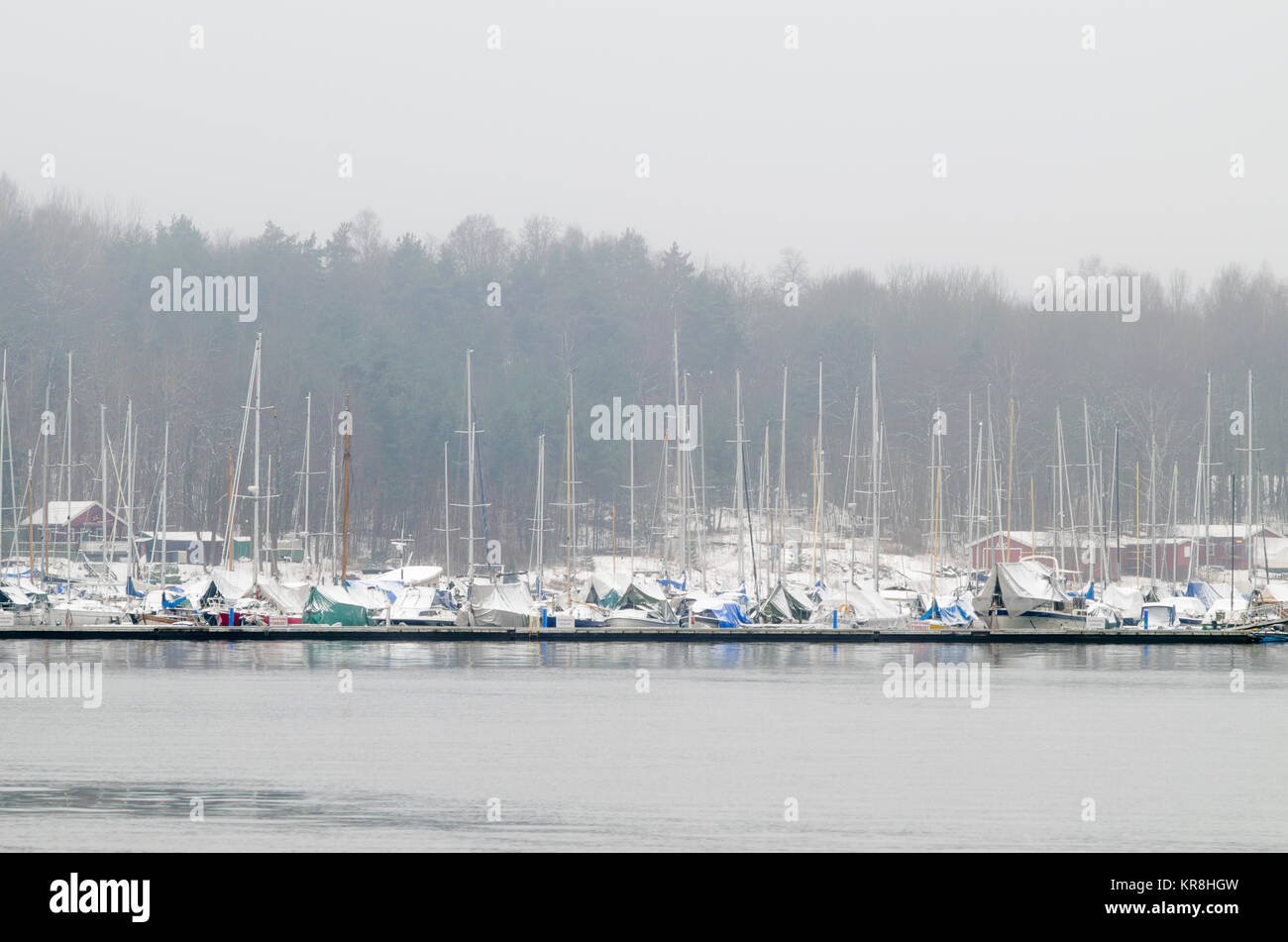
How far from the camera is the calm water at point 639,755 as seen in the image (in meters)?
32.4

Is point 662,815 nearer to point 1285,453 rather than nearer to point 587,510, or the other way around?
point 587,510

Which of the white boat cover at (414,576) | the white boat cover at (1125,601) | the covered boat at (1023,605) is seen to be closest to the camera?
the covered boat at (1023,605)

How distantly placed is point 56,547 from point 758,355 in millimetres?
65008

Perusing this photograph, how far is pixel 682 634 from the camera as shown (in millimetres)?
70562

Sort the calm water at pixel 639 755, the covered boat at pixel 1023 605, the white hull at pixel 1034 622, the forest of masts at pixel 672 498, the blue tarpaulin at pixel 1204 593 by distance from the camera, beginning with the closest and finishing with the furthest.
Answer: the calm water at pixel 639 755 < the white hull at pixel 1034 622 < the covered boat at pixel 1023 605 < the blue tarpaulin at pixel 1204 593 < the forest of masts at pixel 672 498

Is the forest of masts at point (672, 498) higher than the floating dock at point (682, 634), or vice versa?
the forest of masts at point (672, 498)

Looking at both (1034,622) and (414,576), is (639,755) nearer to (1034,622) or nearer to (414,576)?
(1034,622)

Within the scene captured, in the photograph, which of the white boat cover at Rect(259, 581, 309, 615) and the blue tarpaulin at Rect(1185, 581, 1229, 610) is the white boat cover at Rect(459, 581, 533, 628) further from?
the blue tarpaulin at Rect(1185, 581, 1229, 610)

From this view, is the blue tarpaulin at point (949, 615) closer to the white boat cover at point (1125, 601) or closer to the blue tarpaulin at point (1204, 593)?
the white boat cover at point (1125, 601)

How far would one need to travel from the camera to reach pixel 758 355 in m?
147

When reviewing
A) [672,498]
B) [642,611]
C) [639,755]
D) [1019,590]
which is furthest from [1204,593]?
[639,755]

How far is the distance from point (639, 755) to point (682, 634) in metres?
27.0

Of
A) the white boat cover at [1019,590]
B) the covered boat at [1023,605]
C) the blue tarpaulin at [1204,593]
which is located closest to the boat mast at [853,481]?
the white boat cover at [1019,590]

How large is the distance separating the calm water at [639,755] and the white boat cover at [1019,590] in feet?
7.37
